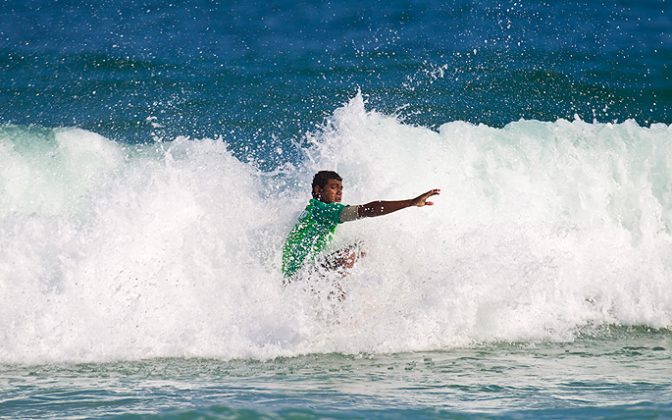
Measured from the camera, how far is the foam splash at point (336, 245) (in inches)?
292

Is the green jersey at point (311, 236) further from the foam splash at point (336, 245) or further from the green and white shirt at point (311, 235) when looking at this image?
the foam splash at point (336, 245)

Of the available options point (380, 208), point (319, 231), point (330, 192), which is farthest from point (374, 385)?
point (330, 192)

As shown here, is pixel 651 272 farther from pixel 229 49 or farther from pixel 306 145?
pixel 229 49

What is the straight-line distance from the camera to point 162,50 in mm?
18281

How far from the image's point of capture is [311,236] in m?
7.81

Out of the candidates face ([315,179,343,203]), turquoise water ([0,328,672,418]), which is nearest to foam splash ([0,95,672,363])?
turquoise water ([0,328,672,418])

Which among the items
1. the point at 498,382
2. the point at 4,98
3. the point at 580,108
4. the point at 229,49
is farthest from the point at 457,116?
the point at 498,382

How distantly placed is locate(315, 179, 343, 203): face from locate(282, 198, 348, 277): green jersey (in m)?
0.06

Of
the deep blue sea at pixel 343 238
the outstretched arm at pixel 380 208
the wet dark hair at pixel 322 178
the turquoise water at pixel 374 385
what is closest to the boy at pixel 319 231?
the wet dark hair at pixel 322 178

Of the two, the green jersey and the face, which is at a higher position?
the face

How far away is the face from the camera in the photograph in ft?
25.5

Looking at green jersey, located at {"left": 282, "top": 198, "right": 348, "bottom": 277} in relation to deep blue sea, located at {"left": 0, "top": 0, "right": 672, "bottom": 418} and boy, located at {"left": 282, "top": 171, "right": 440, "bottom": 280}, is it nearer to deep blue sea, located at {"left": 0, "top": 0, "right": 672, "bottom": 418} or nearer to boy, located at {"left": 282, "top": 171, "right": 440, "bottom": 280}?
boy, located at {"left": 282, "top": 171, "right": 440, "bottom": 280}

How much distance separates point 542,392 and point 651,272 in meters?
4.41

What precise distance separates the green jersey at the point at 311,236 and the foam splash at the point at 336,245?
23cm
